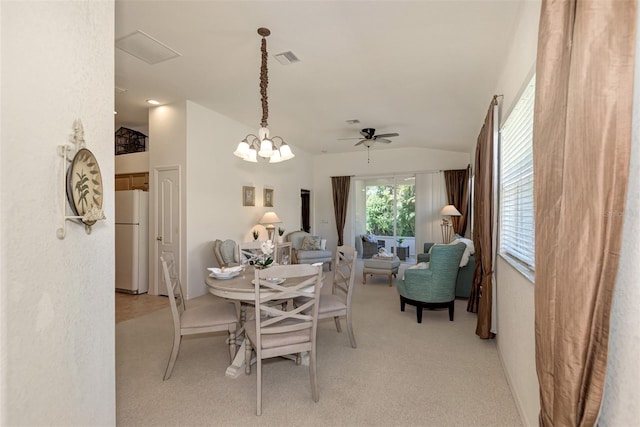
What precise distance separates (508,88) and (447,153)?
505 cm

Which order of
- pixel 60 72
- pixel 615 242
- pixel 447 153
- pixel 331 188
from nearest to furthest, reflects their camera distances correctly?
pixel 615 242 → pixel 60 72 → pixel 447 153 → pixel 331 188

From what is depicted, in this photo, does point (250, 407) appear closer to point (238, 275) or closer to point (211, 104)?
point (238, 275)

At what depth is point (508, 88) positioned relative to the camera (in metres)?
2.63

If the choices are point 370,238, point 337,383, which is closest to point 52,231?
point 337,383

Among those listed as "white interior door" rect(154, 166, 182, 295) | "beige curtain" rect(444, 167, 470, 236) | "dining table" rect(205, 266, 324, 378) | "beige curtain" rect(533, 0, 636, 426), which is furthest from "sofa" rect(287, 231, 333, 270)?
"beige curtain" rect(533, 0, 636, 426)

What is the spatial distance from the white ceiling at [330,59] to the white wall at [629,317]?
1930 millimetres

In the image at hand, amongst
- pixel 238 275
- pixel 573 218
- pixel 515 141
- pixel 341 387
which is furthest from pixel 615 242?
pixel 238 275

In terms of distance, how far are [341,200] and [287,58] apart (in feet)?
17.7

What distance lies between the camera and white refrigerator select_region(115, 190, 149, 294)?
4980mm

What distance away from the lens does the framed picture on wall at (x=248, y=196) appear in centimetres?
583

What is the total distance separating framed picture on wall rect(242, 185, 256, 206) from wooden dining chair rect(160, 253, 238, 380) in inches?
125

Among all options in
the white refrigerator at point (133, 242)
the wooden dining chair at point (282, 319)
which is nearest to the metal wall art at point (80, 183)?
the wooden dining chair at point (282, 319)

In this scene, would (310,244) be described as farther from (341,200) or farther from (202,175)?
(202,175)

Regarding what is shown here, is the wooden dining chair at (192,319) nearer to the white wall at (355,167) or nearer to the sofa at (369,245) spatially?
the sofa at (369,245)
